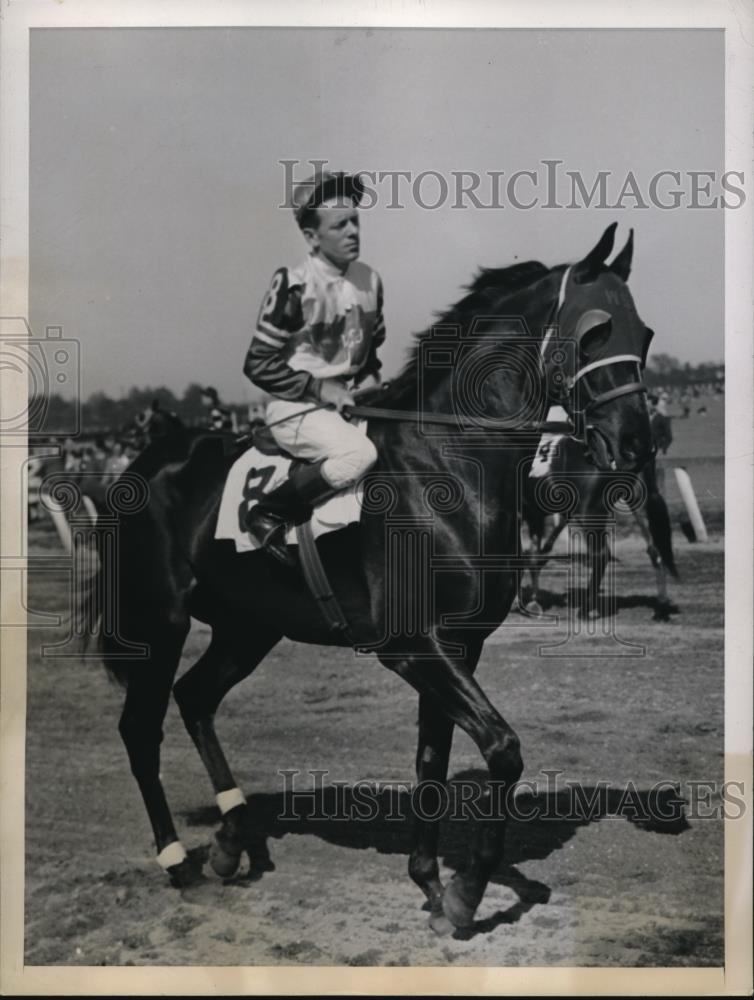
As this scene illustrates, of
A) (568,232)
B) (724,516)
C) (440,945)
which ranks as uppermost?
(568,232)

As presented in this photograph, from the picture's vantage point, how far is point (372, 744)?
4188 mm

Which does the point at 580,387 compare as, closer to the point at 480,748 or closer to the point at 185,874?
the point at 480,748

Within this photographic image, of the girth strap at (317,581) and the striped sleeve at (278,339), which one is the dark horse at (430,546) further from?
the striped sleeve at (278,339)

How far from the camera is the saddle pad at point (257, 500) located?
3.93 meters

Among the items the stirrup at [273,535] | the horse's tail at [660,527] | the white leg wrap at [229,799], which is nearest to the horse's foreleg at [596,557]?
the horse's tail at [660,527]

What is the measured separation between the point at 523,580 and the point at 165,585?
1.42 metres

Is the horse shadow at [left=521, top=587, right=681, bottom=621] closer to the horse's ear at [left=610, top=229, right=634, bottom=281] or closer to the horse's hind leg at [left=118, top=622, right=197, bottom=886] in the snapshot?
the horse's ear at [left=610, top=229, right=634, bottom=281]

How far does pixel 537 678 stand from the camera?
4.17m

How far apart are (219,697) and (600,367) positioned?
1.97 meters

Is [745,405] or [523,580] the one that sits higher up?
[745,405]

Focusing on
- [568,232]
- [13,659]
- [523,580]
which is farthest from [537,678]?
[13,659]

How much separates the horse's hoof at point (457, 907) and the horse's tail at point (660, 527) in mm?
1496

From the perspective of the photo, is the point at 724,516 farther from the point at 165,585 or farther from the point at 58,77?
the point at 58,77

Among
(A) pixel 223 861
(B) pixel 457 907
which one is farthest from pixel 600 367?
(A) pixel 223 861
